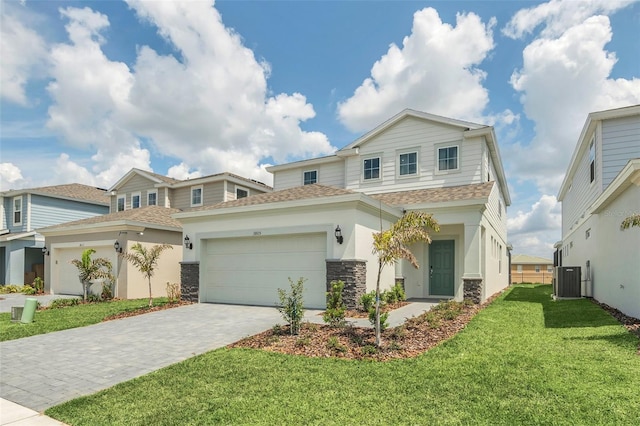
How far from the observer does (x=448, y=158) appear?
15.4 m

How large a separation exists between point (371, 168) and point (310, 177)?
360cm

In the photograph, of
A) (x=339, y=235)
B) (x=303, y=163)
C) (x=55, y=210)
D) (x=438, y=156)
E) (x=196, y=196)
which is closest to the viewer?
(x=339, y=235)

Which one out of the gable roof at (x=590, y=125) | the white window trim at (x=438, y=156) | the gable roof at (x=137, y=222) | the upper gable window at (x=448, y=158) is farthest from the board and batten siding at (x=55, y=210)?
the gable roof at (x=590, y=125)

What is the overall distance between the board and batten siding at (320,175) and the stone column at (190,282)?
7.64m

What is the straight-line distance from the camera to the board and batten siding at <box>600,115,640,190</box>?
40.0 ft

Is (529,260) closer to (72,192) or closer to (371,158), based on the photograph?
(371,158)

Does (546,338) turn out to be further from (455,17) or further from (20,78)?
(20,78)

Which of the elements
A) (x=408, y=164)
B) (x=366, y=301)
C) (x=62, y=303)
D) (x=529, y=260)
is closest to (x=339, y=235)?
(x=366, y=301)

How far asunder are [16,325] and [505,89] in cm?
1710

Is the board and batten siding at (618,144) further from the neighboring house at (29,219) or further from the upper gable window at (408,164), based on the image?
the neighboring house at (29,219)

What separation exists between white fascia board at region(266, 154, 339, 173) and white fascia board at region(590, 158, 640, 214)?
10638mm

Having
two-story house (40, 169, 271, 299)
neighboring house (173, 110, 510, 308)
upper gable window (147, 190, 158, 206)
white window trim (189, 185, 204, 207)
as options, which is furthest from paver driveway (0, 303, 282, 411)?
upper gable window (147, 190, 158, 206)

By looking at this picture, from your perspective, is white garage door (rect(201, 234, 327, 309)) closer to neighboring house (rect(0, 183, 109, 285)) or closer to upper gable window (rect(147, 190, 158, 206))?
upper gable window (rect(147, 190, 158, 206))

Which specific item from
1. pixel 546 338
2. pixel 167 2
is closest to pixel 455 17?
pixel 167 2
